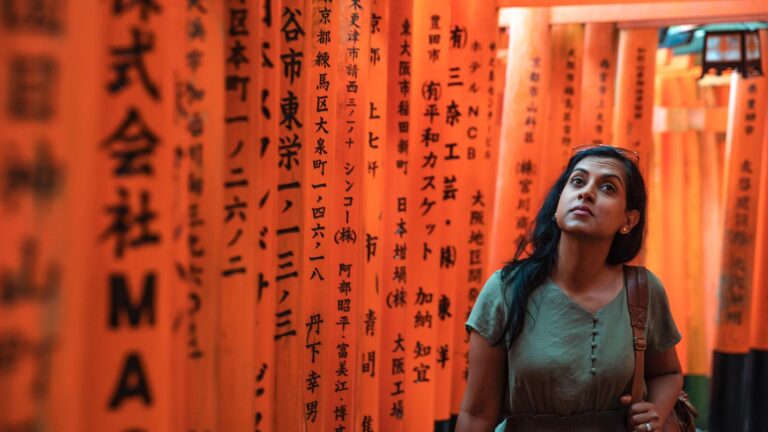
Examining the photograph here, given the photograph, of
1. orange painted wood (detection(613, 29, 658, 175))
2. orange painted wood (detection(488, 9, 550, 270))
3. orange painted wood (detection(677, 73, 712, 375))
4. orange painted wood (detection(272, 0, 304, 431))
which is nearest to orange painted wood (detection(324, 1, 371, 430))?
orange painted wood (detection(272, 0, 304, 431))

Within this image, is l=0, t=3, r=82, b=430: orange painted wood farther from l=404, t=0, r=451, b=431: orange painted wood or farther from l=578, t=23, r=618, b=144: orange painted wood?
l=578, t=23, r=618, b=144: orange painted wood

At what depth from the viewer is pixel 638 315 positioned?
12.0 ft

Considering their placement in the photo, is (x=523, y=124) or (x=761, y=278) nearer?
(x=523, y=124)

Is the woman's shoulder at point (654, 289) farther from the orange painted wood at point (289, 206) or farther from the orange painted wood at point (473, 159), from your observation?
the orange painted wood at point (473, 159)

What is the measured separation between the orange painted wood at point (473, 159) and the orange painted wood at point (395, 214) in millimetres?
543

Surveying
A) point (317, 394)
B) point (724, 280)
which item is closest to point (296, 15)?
point (317, 394)

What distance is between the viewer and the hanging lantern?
762 cm

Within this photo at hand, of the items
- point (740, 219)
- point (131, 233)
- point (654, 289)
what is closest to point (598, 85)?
point (740, 219)

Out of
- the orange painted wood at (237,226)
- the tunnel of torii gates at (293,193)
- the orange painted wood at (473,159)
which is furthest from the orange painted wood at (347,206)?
the orange painted wood at (473,159)

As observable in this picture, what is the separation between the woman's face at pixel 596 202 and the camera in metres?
3.67

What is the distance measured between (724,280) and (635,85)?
2012 millimetres

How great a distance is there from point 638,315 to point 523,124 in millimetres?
3492

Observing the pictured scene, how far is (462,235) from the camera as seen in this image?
5961 millimetres

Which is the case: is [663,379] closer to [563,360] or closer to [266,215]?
[563,360]
